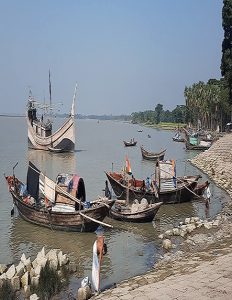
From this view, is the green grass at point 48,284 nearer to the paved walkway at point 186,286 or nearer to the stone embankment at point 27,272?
the stone embankment at point 27,272

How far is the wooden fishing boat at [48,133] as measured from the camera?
214ft

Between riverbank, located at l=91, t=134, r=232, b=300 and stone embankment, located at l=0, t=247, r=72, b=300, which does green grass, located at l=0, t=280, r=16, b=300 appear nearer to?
stone embankment, located at l=0, t=247, r=72, b=300

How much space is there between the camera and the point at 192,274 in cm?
1202

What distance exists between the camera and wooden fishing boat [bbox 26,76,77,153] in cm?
6512

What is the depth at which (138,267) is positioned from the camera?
15820mm

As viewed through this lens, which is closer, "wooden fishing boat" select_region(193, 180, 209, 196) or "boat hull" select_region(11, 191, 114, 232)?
"boat hull" select_region(11, 191, 114, 232)

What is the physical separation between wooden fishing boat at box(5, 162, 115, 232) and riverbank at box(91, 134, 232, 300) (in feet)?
13.5

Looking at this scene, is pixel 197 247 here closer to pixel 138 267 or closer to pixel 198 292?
pixel 138 267

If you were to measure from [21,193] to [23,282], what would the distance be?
10401mm

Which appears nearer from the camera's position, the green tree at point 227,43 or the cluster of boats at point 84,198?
the cluster of boats at point 84,198

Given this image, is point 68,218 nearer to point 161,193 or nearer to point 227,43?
point 161,193

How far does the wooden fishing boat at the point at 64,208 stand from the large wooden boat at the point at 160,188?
497cm

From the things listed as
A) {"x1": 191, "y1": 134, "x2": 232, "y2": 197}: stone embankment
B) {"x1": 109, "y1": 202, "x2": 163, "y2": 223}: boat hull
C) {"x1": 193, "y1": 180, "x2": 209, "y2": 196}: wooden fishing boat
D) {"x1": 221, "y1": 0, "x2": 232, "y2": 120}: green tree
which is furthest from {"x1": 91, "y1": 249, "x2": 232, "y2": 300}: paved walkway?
{"x1": 221, "y1": 0, "x2": 232, "y2": 120}: green tree

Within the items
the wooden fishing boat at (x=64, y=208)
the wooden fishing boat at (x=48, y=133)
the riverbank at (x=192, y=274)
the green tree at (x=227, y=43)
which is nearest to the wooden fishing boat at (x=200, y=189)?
the riverbank at (x=192, y=274)
